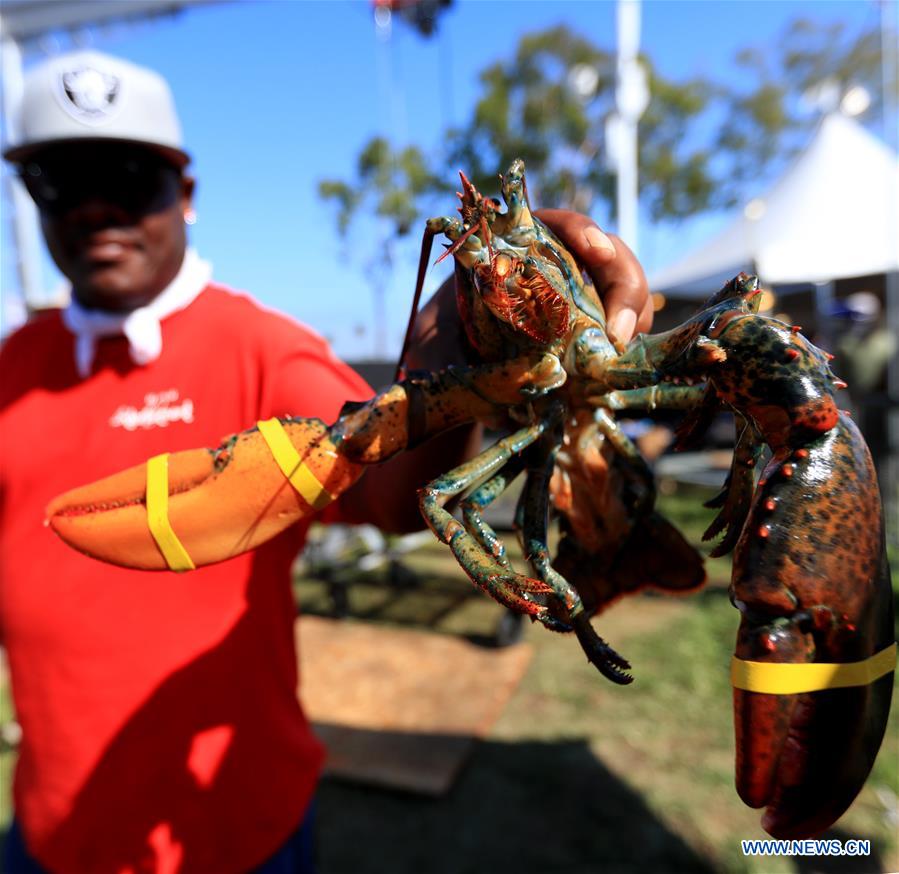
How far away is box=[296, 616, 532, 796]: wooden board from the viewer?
13.6 ft

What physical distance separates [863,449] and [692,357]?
0.32 m

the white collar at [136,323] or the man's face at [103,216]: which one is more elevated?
the man's face at [103,216]

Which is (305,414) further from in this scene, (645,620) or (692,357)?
(645,620)

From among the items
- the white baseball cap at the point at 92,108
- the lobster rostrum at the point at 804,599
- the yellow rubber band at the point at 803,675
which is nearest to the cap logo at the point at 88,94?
the white baseball cap at the point at 92,108

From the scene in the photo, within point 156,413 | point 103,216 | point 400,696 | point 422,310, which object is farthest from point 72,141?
point 400,696

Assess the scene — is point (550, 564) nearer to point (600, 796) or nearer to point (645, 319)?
point (645, 319)

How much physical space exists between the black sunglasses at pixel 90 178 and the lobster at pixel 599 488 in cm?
123

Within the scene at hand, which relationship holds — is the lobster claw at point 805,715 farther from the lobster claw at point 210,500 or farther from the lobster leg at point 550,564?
the lobster claw at point 210,500

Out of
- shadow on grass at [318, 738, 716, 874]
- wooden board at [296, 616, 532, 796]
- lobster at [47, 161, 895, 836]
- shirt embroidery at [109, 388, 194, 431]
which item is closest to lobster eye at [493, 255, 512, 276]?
lobster at [47, 161, 895, 836]

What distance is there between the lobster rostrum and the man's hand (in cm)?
33

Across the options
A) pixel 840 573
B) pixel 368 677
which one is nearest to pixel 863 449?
pixel 840 573

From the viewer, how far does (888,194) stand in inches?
418

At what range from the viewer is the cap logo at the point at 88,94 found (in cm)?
203

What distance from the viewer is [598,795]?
3781 millimetres
